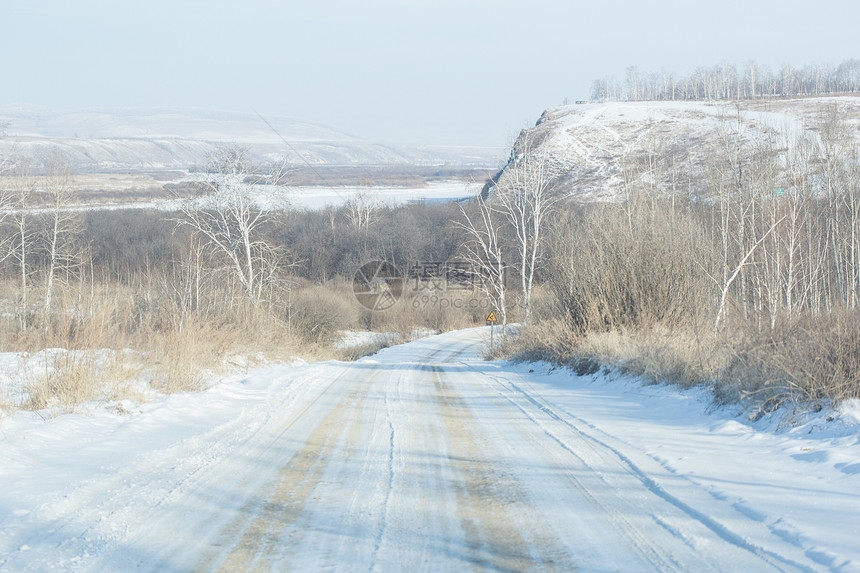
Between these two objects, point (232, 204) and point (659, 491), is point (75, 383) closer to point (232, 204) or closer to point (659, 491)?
point (659, 491)

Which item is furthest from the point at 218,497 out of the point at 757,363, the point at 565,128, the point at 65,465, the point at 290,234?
the point at 565,128

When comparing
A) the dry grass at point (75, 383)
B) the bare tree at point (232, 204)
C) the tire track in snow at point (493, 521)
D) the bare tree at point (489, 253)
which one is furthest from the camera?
the bare tree at point (232, 204)

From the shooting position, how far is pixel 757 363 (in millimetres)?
7457

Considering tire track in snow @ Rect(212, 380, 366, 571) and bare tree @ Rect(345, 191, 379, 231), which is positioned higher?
bare tree @ Rect(345, 191, 379, 231)

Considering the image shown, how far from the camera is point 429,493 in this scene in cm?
515

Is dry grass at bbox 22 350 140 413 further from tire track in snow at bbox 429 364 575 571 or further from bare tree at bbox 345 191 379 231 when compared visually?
bare tree at bbox 345 191 379 231

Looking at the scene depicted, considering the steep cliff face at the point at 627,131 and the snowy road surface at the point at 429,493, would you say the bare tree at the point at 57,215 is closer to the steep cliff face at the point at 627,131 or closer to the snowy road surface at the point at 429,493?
the snowy road surface at the point at 429,493

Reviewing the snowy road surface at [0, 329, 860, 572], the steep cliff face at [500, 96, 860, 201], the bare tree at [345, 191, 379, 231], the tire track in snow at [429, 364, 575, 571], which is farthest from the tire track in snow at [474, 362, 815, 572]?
the bare tree at [345, 191, 379, 231]

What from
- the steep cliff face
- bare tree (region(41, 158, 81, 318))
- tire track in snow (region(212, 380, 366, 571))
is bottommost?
tire track in snow (region(212, 380, 366, 571))

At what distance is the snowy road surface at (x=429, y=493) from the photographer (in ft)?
12.7

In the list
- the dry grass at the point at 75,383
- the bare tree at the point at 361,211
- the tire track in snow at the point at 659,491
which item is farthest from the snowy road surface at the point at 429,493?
the bare tree at the point at 361,211

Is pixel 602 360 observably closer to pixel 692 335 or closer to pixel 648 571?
pixel 692 335

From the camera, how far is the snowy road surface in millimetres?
3861

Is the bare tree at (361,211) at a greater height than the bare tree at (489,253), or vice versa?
the bare tree at (361,211)
